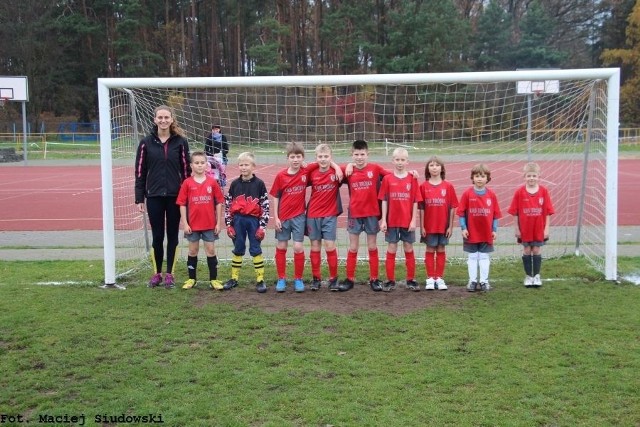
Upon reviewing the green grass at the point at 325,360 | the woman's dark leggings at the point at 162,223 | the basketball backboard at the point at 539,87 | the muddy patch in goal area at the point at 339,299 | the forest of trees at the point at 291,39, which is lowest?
the green grass at the point at 325,360

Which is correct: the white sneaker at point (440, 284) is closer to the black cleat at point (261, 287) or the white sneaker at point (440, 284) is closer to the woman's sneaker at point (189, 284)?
the black cleat at point (261, 287)

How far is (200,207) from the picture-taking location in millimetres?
7172

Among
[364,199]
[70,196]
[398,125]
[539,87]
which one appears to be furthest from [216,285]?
[70,196]

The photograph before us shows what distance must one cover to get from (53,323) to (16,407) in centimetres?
189

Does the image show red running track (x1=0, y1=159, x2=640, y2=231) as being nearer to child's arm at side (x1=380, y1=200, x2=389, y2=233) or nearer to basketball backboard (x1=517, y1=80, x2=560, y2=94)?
basketball backboard (x1=517, y1=80, x2=560, y2=94)

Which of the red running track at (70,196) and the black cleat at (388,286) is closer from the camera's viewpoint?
the black cleat at (388,286)

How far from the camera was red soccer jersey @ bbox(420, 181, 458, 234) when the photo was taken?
23.2 ft

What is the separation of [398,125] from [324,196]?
4.55 m

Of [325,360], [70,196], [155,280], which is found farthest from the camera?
[70,196]

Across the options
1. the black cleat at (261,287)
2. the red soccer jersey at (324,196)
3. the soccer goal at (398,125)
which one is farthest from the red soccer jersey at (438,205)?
the black cleat at (261,287)

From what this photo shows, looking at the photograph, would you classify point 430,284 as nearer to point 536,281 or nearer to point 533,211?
point 536,281

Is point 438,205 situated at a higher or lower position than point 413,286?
higher

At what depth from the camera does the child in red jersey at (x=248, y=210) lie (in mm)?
7238

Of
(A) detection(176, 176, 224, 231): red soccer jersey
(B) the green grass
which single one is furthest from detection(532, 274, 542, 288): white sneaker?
(A) detection(176, 176, 224, 231): red soccer jersey
